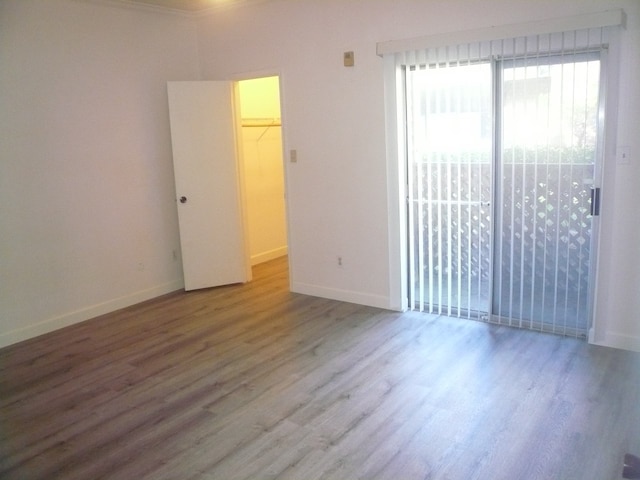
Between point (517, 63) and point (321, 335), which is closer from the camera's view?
point (517, 63)

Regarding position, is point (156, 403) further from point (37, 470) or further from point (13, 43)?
point (13, 43)

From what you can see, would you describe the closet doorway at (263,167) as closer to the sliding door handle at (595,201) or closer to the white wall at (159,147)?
the white wall at (159,147)

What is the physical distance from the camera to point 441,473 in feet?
7.79

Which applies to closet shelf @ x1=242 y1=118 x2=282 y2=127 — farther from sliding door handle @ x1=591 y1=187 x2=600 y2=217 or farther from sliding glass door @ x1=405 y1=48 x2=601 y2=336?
sliding door handle @ x1=591 y1=187 x2=600 y2=217

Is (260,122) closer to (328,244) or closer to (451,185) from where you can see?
(328,244)

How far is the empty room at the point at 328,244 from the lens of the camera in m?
2.77

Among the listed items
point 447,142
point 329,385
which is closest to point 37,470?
point 329,385

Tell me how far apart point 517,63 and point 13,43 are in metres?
3.82

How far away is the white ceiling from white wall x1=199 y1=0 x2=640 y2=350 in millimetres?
97

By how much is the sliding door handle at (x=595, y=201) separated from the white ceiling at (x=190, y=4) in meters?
3.39

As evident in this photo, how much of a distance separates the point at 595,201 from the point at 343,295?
7.43ft

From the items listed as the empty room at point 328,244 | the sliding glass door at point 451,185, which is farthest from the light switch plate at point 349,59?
the sliding glass door at point 451,185

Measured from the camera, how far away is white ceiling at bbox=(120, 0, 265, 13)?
15.9 feet

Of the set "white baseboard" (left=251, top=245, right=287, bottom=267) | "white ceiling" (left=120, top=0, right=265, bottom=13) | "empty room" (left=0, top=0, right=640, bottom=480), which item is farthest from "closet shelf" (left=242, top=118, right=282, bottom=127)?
"white baseboard" (left=251, top=245, right=287, bottom=267)
